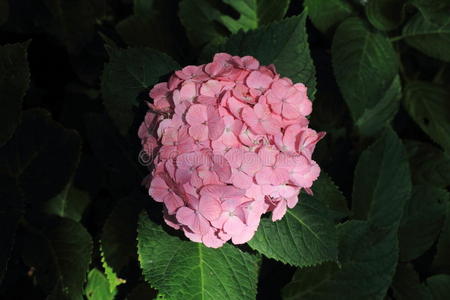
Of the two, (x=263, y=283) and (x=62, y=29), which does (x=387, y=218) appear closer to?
(x=263, y=283)

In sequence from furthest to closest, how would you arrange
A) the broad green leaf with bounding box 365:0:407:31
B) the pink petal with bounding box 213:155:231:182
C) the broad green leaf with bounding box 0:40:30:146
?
1. the broad green leaf with bounding box 365:0:407:31
2. the broad green leaf with bounding box 0:40:30:146
3. the pink petal with bounding box 213:155:231:182

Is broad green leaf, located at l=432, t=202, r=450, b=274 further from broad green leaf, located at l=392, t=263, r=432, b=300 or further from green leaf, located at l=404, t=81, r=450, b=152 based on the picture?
green leaf, located at l=404, t=81, r=450, b=152

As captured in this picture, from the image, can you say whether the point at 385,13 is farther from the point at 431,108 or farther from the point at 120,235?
the point at 120,235

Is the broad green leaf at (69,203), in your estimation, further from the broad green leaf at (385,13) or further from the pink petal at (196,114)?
the broad green leaf at (385,13)

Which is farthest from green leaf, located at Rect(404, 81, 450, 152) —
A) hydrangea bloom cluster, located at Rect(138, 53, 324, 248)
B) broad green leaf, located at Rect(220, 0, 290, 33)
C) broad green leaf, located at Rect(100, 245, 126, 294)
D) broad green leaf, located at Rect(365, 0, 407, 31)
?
broad green leaf, located at Rect(100, 245, 126, 294)

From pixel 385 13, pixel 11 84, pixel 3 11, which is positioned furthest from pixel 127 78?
pixel 385 13
